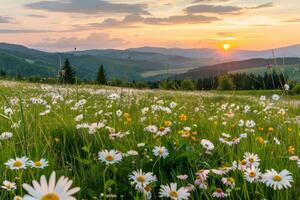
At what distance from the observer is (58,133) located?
18.5 feet

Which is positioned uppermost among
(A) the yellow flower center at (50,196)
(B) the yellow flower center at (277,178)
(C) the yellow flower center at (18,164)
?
(A) the yellow flower center at (50,196)

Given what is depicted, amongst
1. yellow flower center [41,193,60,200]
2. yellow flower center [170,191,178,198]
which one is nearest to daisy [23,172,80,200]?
yellow flower center [41,193,60,200]

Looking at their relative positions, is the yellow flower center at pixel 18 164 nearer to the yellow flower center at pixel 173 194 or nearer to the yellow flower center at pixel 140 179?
the yellow flower center at pixel 140 179

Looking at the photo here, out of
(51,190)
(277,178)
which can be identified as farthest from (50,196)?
(277,178)

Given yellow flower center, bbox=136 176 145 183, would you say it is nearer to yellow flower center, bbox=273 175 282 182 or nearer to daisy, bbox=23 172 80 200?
yellow flower center, bbox=273 175 282 182

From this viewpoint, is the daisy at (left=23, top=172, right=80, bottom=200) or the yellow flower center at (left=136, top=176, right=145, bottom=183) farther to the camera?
the yellow flower center at (left=136, top=176, right=145, bottom=183)

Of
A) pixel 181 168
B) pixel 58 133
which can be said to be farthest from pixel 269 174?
pixel 58 133

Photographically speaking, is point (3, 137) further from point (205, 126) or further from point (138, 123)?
point (205, 126)

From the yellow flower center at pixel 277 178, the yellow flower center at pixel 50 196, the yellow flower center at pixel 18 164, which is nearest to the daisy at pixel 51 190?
the yellow flower center at pixel 50 196

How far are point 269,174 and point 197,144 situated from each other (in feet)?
6.14

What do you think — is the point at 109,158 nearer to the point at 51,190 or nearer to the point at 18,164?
the point at 18,164

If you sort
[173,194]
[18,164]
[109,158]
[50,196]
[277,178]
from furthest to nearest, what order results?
[109,158]
[18,164]
[277,178]
[173,194]
[50,196]

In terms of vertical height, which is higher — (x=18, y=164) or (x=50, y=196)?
(x=50, y=196)

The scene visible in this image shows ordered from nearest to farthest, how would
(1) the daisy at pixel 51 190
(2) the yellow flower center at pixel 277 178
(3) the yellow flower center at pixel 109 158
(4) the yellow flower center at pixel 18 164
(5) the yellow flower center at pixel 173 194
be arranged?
(1) the daisy at pixel 51 190 < (5) the yellow flower center at pixel 173 194 < (2) the yellow flower center at pixel 277 178 < (4) the yellow flower center at pixel 18 164 < (3) the yellow flower center at pixel 109 158
